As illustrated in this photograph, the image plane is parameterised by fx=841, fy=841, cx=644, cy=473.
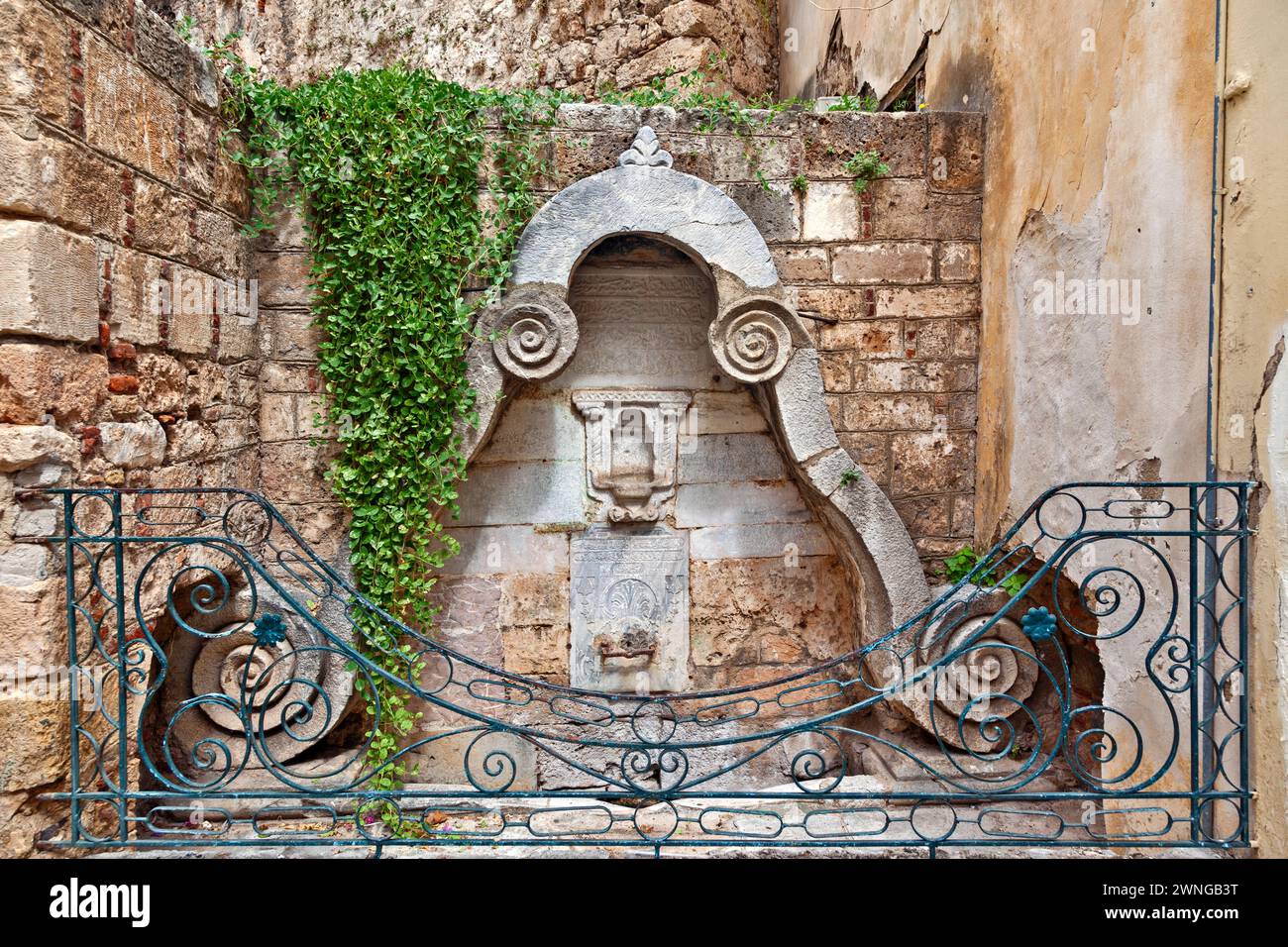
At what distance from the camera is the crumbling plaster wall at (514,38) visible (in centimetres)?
618

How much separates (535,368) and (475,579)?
107 cm

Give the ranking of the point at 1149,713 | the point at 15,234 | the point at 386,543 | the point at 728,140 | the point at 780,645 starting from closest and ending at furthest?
1. the point at 15,234
2. the point at 1149,713
3. the point at 386,543
4. the point at 728,140
5. the point at 780,645

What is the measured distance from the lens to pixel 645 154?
143 inches

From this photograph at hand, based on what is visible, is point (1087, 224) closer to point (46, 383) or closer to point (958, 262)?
point (958, 262)

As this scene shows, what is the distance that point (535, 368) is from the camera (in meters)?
3.58

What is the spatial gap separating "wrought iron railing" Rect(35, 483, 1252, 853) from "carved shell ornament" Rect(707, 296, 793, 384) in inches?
47.8

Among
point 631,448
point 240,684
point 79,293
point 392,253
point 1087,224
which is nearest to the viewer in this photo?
point 79,293

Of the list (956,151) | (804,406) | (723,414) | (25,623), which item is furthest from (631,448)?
(25,623)

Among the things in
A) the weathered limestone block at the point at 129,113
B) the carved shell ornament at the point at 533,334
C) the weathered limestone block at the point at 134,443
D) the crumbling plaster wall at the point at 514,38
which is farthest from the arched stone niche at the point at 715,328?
the crumbling plaster wall at the point at 514,38

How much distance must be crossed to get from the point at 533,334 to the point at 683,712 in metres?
1.92

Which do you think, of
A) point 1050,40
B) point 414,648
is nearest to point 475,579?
point 414,648

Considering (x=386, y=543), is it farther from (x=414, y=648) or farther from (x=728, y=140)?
(x=728, y=140)

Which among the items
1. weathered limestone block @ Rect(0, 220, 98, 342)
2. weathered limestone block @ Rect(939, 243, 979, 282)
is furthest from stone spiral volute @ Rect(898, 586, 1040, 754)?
weathered limestone block @ Rect(0, 220, 98, 342)

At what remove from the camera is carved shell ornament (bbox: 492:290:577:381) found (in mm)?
3547
